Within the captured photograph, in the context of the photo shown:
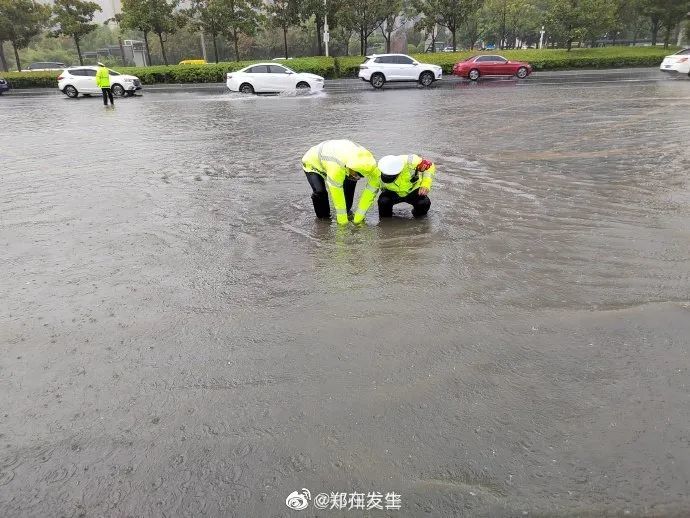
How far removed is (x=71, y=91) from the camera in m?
23.6

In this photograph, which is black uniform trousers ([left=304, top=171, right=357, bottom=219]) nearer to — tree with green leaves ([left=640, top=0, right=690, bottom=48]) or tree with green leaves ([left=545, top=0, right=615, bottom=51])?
tree with green leaves ([left=545, top=0, right=615, bottom=51])

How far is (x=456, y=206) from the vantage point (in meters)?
6.77

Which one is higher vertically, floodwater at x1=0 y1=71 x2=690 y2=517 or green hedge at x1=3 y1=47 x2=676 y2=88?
green hedge at x1=3 y1=47 x2=676 y2=88

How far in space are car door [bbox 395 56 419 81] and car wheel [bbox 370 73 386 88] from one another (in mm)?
743

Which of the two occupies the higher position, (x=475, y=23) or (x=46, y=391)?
(x=475, y=23)

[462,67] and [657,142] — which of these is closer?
[657,142]

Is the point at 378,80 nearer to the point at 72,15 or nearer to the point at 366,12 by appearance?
the point at 366,12

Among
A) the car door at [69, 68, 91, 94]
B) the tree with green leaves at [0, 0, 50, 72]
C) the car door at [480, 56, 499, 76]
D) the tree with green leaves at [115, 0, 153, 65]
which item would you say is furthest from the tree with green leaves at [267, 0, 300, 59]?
the tree with green leaves at [0, 0, 50, 72]

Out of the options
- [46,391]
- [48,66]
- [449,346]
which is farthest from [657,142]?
[48,66]

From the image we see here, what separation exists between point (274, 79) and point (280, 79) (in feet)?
0.88

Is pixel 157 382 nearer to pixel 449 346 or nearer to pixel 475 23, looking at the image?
pixel 449 346

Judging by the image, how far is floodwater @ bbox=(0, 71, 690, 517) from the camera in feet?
8.81

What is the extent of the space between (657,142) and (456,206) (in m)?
5.74

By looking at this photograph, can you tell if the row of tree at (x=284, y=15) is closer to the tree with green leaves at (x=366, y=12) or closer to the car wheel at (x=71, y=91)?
the tree with green leaves at (x=366, y=12)
